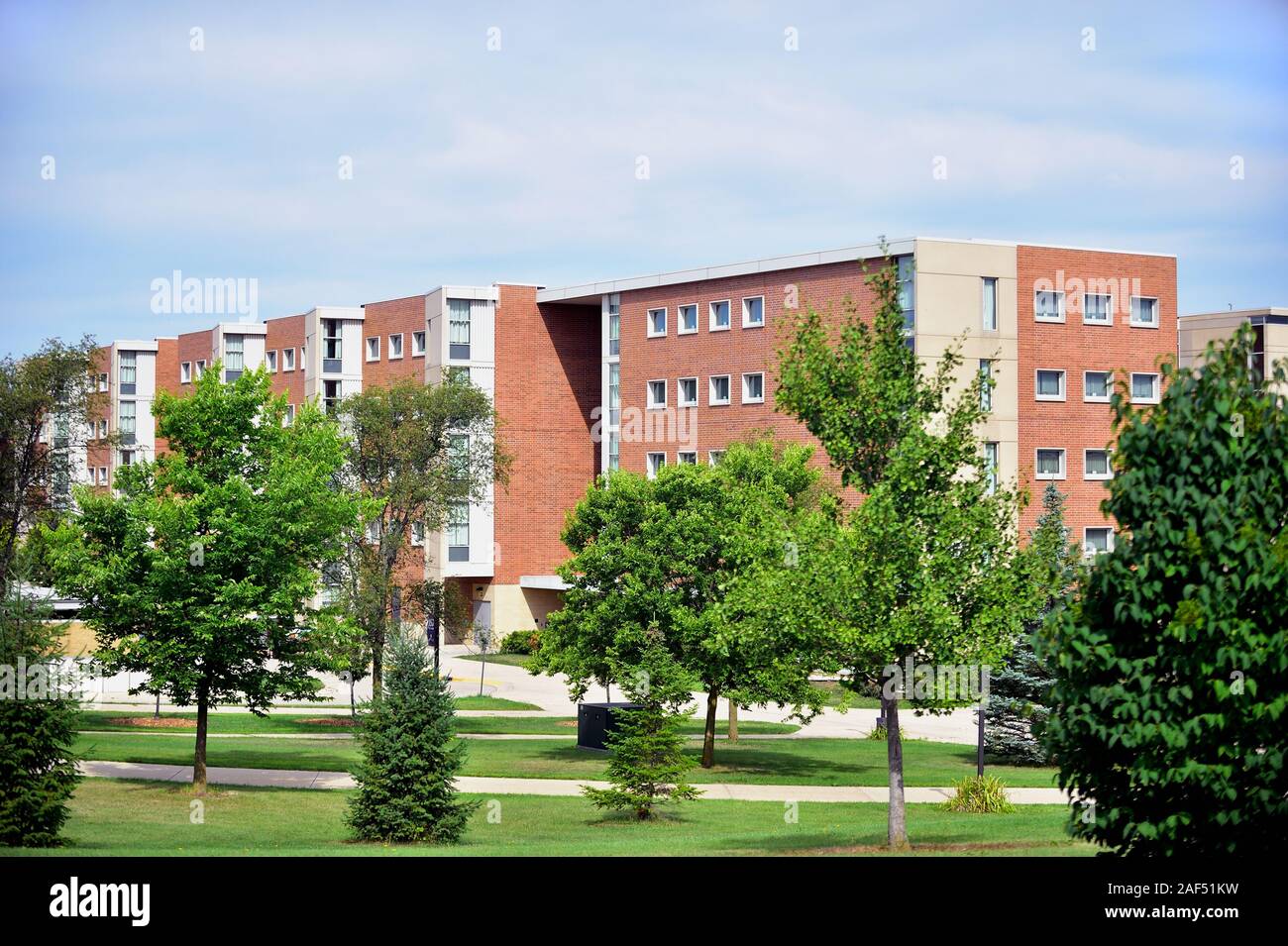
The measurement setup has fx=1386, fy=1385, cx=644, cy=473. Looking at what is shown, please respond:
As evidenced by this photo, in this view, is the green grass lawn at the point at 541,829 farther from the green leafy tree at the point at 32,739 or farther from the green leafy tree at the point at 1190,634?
the green leafy tree at the point at 1190,634

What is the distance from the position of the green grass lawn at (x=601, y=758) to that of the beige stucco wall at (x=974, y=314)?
20.4 m

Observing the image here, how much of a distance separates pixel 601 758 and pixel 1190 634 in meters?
26.4

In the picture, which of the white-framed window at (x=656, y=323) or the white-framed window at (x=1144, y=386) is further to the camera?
the white-framed window at (x=656, y=323)

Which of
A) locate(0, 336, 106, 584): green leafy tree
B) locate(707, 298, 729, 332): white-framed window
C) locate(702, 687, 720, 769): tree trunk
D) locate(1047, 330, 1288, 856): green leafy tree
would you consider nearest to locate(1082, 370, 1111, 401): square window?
locate(707, 298, 729, 332): white-framed window

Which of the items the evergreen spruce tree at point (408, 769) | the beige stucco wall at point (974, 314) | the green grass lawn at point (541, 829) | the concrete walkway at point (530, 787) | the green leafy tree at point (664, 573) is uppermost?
the beige stucco wall at point (974, 314)

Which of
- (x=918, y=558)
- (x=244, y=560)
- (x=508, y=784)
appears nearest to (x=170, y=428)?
(x=244, y=560)

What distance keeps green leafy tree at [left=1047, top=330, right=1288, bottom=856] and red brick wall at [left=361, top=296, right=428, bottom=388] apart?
6522 cm

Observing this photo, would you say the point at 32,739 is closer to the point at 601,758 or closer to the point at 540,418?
the point at 601,758

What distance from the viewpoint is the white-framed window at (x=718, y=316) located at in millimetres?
61625

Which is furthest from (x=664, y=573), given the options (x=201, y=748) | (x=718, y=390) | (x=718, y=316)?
(x=718, y=316)

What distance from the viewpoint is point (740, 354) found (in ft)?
199

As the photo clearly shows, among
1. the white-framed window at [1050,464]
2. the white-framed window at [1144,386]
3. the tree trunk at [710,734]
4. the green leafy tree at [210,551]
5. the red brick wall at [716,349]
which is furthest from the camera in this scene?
the white-framed window at [1144,386]

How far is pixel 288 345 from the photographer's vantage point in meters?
86.4

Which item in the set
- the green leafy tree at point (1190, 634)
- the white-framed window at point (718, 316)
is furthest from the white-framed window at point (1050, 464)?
the green leafy tree at point (1190, 634)
